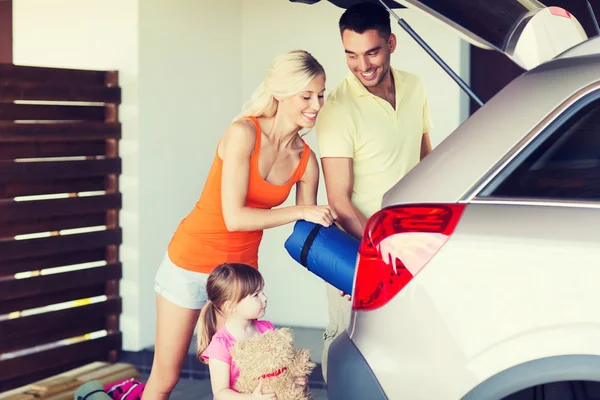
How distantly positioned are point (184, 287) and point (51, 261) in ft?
7.04

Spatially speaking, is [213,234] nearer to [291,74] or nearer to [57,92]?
[291,74]

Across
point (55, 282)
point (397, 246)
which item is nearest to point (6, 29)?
point (55, 282)

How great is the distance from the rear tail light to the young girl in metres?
0.82

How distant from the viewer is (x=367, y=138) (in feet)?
13.0

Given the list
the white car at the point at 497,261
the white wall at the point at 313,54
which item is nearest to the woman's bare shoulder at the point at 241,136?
the white car at the point at 497,261

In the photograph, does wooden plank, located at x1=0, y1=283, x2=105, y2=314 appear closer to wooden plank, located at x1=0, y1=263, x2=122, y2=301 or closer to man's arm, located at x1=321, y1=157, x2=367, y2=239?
wooden plank, located at x1=0, y1=263, x2=122, y2=301

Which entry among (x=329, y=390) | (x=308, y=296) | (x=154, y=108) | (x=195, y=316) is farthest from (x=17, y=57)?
(x=329, y=390)

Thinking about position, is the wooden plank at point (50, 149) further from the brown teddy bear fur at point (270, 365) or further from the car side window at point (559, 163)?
the car side window at point (559, 163)

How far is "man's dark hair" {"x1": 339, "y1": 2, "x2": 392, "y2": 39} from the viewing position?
3963 millimetres

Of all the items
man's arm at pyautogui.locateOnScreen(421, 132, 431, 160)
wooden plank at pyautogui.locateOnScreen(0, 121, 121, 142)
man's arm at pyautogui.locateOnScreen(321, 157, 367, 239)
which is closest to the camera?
man's arm at pyautogui.locateOnScreen(321, 157, 367, 239)

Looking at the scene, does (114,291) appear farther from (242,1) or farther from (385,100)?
(385,100)

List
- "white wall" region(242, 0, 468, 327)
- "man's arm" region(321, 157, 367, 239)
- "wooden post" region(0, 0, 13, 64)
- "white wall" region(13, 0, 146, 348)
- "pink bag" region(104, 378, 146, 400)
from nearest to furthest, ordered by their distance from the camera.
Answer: "man's arm" region(321, 157, 367, 239) < "pink bag" region(104, 378, 146, 400) < "white wall" region(13, 0, 146, 348) < "white wall" region(242, 0, 468, 327) < "wooden post" region(0, 0, 13, 64)

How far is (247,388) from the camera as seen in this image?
3.49m

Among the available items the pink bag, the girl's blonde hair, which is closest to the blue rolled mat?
the girl's blonde hair
